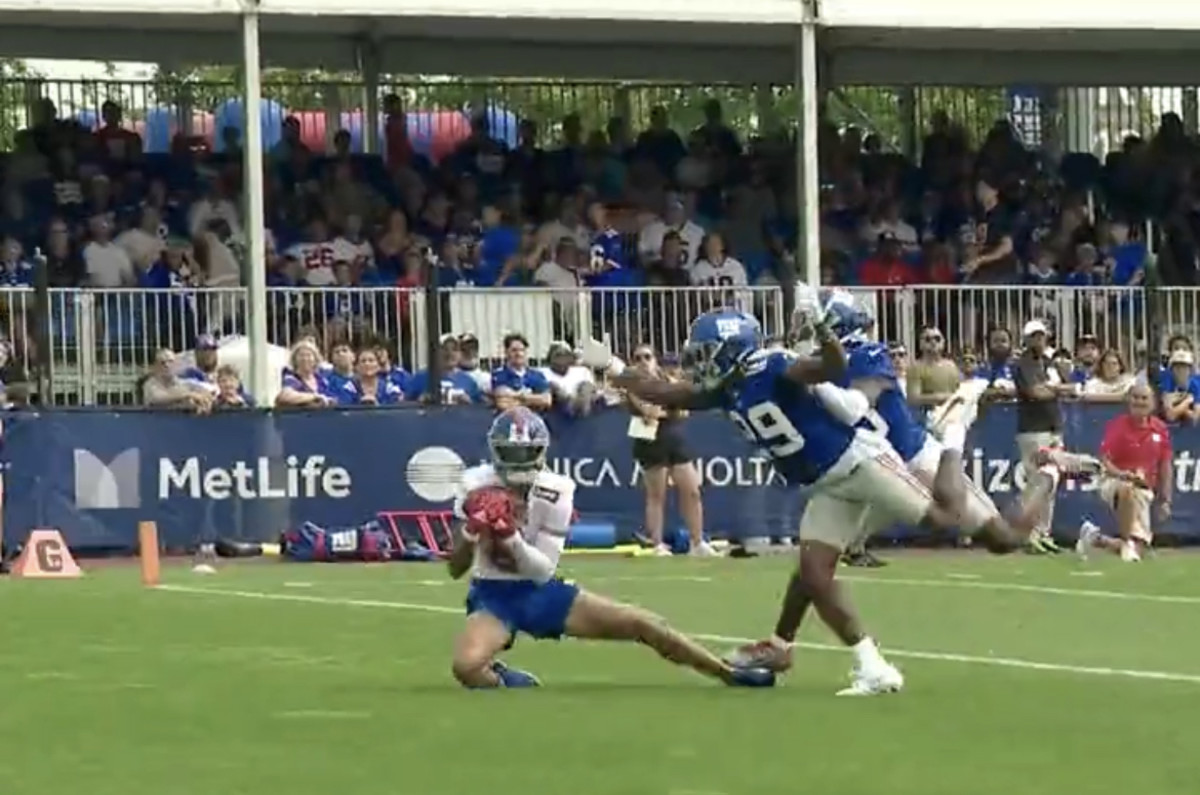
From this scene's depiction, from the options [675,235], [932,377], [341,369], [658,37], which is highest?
[658,37]

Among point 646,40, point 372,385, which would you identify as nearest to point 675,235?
point 646,40

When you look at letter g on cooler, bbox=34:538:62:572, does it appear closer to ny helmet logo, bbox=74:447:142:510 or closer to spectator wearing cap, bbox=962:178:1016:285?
ny helmet logo, bbox=74:447:142:510

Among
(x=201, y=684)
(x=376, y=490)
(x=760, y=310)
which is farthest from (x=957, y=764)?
(x=760, y=310)

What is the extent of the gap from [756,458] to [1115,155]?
9.96 meters

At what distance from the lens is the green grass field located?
9.80 metres

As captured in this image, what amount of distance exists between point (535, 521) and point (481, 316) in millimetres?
16632

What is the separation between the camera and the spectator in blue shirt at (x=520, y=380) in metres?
27.9

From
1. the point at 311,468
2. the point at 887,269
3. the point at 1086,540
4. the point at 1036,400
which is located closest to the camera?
the point at 1086,540

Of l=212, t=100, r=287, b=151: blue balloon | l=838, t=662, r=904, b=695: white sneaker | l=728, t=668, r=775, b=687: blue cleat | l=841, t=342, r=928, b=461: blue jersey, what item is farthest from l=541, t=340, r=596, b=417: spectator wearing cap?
l=838, t=662, r=904, b=695: white sneaker

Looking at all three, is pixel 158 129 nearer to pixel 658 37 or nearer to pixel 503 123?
pixel 503 123

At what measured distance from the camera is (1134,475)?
27.2 m

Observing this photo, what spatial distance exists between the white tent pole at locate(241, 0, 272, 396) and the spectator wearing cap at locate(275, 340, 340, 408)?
0.52 meters

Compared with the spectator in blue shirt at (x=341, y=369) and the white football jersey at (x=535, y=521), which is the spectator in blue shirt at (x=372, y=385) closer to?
the spectator in blue shirt at (x=341, y=369)

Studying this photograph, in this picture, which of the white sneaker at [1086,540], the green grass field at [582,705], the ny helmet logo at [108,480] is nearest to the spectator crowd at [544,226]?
the ny helmet logo at [108,480]
